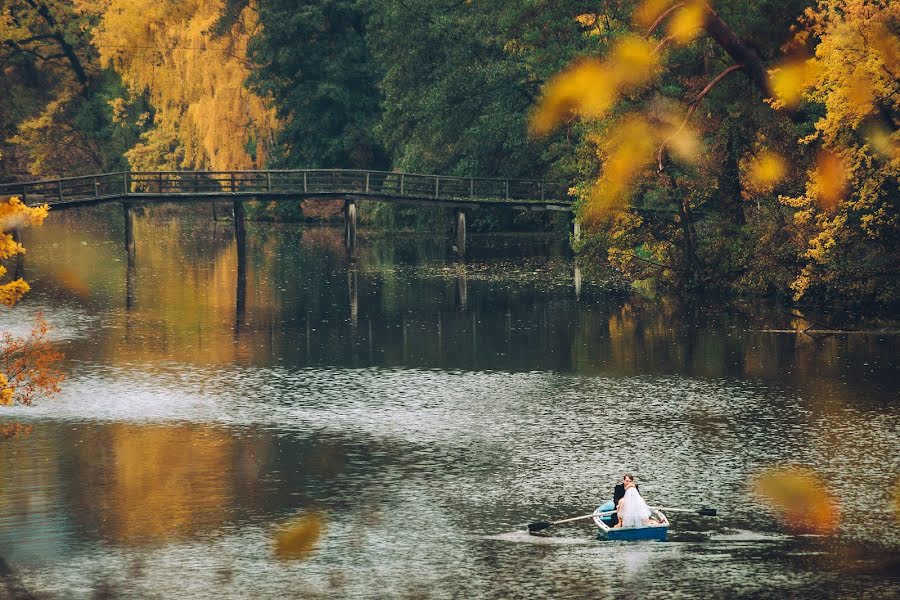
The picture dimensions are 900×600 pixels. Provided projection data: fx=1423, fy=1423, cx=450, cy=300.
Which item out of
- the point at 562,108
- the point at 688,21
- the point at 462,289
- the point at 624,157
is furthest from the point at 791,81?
the point at 562,108

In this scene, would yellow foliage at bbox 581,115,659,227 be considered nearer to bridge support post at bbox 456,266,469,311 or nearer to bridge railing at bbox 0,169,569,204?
bridge support post at bbox 456,266,469,311

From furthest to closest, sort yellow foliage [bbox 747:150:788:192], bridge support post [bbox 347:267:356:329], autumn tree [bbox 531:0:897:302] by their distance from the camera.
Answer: bridge support post [bbox 347:267:356:329], yellow foliage [bbox 747:150:788:192], autumn tree [bbox 531:0:897:302]

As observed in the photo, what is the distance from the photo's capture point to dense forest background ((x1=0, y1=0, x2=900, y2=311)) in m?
43.6

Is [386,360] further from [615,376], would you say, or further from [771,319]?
[771,319]

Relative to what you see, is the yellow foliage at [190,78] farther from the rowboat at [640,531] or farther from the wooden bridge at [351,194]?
the rowboat at [640,531]

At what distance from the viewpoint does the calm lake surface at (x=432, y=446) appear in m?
22.7

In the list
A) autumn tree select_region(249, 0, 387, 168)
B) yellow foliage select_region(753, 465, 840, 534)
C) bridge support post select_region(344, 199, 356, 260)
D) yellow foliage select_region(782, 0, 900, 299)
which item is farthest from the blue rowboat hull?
autumn tree select_region(249, 0, 387, 168)

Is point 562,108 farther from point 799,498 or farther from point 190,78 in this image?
point 799,498

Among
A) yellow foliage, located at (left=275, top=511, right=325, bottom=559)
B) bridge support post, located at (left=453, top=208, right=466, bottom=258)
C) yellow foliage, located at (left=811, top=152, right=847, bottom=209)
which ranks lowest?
yellow foliage, located at (left=275, top=511, right=325, bottom=559)

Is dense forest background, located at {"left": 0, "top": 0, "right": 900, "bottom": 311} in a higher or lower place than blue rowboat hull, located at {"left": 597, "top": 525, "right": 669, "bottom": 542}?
higher

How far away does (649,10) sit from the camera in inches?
1998

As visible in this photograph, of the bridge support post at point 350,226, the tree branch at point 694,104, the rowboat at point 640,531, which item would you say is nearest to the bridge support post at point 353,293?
the bridge support post at point 350,226

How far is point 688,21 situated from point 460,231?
72.0ft

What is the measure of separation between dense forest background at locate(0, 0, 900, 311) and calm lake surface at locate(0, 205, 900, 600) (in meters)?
3.26
